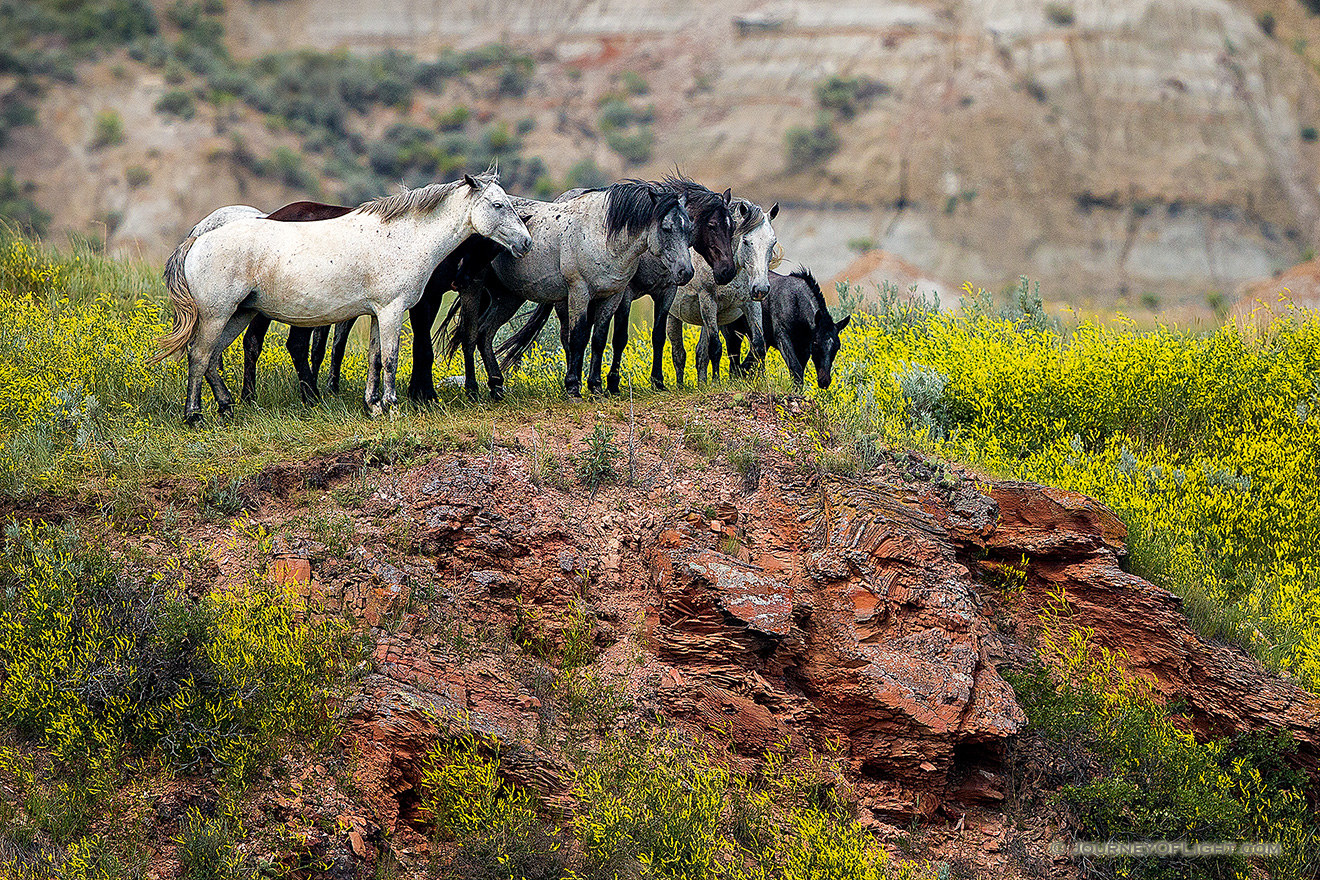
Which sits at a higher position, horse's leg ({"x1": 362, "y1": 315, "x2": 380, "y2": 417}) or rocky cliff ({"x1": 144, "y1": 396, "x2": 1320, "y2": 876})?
horse's leg ({"x1": 362, "y1": 315, "x2": 380, "y2": 417})

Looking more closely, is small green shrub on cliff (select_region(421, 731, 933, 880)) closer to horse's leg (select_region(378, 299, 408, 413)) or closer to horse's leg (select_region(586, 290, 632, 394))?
horse's leg (select_region(378, 299, 408, 413))

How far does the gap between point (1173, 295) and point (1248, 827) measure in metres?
57.6

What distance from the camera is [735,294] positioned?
12703 mm

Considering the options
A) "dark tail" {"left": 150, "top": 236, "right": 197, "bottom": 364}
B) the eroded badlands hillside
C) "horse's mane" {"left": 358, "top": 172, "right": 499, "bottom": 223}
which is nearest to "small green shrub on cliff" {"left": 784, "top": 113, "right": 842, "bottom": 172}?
the eroded badlands hillside

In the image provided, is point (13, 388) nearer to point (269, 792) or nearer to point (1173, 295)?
point (269, 792)

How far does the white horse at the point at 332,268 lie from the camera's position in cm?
1097

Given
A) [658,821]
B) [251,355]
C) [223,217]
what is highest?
[223,217]

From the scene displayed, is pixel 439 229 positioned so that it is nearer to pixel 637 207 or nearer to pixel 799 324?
pixel 637 207

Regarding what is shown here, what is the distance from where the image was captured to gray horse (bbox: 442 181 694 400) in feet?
37.4

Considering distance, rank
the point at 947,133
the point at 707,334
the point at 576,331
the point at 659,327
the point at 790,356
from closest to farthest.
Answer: the point at 576,331 < the point at 659,327 < the point at 790,356 < the point at 707,334 < the point at 947,133

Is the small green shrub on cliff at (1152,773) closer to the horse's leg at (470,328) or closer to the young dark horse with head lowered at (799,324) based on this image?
the young dark horse with head lowered at (799,324)

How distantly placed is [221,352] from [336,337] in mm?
1487

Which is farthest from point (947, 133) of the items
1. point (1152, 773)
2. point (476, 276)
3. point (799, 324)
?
point (1152, 773)

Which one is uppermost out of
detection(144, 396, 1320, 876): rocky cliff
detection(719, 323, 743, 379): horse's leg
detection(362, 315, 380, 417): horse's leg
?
detection(362, 315, 380, 417): horse's leg
